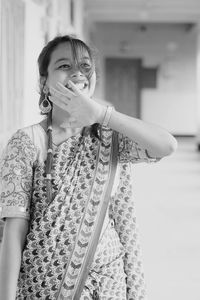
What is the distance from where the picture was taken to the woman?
142 cm

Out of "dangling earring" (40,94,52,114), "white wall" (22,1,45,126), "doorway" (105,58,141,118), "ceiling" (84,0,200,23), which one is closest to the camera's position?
"dangling earring" (40,94,52,114)

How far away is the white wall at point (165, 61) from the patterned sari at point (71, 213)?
1585cm

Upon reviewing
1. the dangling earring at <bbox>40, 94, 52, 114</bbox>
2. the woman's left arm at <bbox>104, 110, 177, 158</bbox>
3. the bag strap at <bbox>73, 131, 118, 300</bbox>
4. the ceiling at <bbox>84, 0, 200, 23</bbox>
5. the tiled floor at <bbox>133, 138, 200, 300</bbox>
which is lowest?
the tiled floor at <bbox>133, 138, 200, 300</bbox>

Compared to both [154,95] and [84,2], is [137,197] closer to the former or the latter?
[84,2]

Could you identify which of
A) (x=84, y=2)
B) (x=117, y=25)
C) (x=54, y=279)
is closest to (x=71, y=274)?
(x=54, y=279)

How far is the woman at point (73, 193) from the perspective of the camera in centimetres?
142

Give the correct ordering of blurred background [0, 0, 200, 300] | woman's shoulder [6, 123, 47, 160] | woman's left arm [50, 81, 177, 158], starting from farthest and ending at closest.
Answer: blurred background [0, 0, 200, 300]
woman's shoulder [6, 123, 47, 160]
woman's left arm [50, 81, 177, 158]

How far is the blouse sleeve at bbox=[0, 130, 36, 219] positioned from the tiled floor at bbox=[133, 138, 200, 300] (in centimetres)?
170

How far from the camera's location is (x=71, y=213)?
1.44m

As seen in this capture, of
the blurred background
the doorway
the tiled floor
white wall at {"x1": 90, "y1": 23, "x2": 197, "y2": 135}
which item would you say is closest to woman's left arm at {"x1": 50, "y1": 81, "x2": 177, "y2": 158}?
the blurred background

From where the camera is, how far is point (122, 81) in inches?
730

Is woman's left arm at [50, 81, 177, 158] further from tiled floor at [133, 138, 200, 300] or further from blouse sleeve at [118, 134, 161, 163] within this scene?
tiled floor at [133, 138, 200, 300]

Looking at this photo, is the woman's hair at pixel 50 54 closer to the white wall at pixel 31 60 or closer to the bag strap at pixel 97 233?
the bag strap at pixel 97 233

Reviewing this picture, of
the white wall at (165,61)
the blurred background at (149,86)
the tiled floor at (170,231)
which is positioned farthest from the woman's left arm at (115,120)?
the white wall at (165,61)
